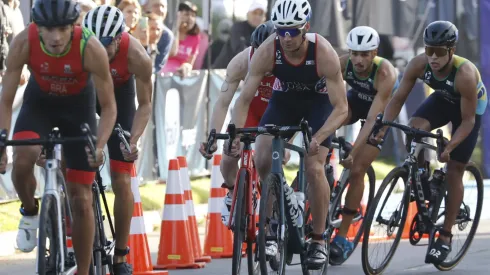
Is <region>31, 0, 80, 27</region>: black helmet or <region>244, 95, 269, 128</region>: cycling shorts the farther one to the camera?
<region>244, 95, 269, 128</region>: cycling shorts

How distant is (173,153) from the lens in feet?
53.4

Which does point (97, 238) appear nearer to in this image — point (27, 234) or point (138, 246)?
point (27, 234)

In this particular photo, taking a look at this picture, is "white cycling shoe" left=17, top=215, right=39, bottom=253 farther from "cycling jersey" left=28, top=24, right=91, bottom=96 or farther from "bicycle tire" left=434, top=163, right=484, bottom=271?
"bicycle tire" left=434, top=163, right=484, bottom=271

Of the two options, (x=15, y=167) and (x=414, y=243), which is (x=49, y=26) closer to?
(x=15, y=167)

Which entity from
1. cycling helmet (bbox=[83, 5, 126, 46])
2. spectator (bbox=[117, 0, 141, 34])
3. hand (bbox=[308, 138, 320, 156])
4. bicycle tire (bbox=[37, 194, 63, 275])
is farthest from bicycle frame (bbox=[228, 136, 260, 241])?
spectator (bbox=[117, 0, 141, 34])

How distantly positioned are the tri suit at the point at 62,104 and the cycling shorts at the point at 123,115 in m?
0.77

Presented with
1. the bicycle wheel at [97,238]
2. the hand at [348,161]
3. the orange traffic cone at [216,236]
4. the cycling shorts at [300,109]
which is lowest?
the orange traffic cone at [216,236]

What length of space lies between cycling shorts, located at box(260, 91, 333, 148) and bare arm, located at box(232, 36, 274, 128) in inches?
17.4

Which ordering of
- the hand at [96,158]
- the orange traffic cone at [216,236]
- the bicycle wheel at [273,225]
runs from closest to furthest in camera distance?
the hand at [96,158] → the bicycle wheel at [273,225] → the orange traffic cone at [216,236]

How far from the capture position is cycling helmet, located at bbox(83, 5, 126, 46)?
31.0 ft

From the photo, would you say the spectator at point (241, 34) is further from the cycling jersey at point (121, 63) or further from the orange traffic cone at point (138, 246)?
the cycling jersey at point (121, 63)

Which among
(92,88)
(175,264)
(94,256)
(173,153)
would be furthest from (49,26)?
(173,153)

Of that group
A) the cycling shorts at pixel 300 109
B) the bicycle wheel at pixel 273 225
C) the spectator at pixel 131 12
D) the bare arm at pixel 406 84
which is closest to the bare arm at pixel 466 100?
the bare arm at pixel 406 84

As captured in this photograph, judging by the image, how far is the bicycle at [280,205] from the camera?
9.20 meters
